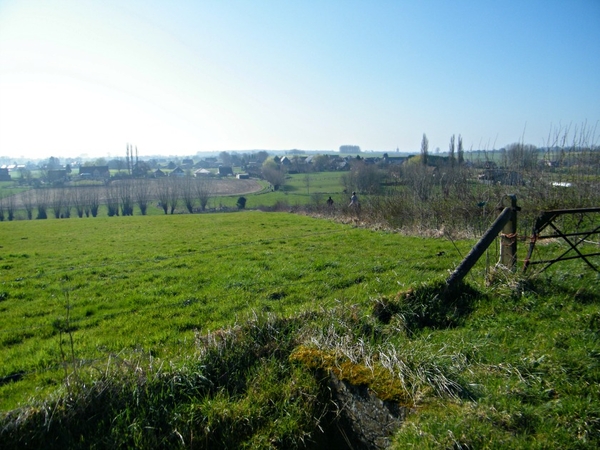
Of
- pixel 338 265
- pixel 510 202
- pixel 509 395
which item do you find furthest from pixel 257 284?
pixel 509 395

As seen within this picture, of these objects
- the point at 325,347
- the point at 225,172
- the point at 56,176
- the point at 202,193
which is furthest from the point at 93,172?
the point at 325,347

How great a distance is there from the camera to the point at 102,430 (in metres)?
3.13

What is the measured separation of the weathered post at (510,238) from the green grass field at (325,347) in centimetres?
54

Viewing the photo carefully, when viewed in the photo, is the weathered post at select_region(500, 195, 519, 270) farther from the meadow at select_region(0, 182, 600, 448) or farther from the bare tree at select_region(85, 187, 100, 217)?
the bare tree at select_region(85, 187, 100, 217)

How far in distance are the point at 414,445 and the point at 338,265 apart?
23.8ft

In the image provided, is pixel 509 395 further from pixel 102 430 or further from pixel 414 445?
pixel 102 430

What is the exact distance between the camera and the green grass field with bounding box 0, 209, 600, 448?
307 centimetres

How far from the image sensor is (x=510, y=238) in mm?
6410

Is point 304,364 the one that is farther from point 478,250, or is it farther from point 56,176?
point 56,176

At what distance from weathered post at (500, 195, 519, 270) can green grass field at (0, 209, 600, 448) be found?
1.77 feet

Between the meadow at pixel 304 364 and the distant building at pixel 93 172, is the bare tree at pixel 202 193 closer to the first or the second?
the distant building at pixel 93 172

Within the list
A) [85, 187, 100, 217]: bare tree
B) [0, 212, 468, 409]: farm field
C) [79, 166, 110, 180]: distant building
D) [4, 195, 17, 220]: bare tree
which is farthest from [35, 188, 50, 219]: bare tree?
[0, 212, 468, 409]: farm field

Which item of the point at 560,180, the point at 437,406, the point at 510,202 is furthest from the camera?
the point at 560,180

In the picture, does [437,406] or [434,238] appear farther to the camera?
[434,238]
